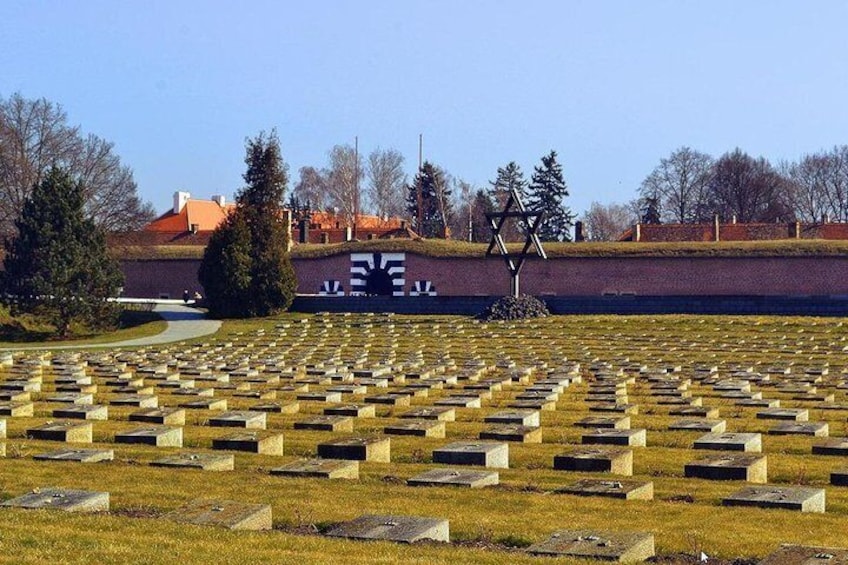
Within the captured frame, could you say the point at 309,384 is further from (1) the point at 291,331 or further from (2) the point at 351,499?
(1) the point at 291,331

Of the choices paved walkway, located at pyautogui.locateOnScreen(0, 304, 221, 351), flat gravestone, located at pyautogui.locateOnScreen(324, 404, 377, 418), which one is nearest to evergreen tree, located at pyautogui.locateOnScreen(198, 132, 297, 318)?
paved walkway, located at pyautogui.locateOnScreen(0, 304, 221, 351)

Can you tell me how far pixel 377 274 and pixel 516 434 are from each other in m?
40.0

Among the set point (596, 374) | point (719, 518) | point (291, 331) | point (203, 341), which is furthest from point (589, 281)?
point (719, 518)

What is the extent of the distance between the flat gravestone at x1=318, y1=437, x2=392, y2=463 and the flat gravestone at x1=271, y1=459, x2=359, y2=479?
801 millimetres

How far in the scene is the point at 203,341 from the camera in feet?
126

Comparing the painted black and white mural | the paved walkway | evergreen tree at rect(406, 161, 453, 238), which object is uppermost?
evergreen tree at rect(406, 161, 453, 238)

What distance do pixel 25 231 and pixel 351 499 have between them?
1303 inches

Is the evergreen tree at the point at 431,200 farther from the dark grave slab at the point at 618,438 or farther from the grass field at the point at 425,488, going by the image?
the dark grave slab at the point at 618,438

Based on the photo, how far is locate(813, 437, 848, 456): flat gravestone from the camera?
13.2 metres

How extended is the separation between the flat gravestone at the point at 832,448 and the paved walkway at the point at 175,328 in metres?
26.1

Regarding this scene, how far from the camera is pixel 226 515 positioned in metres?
8.65

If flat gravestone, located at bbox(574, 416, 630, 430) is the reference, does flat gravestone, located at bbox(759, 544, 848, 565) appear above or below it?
below

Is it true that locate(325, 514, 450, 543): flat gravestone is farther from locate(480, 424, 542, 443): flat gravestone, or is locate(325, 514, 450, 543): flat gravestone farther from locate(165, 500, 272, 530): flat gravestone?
locate(480, 424, 542, 443): flat gravestone

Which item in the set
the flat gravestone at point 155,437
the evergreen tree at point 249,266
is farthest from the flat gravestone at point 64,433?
the evergreen tree at point 249,266
